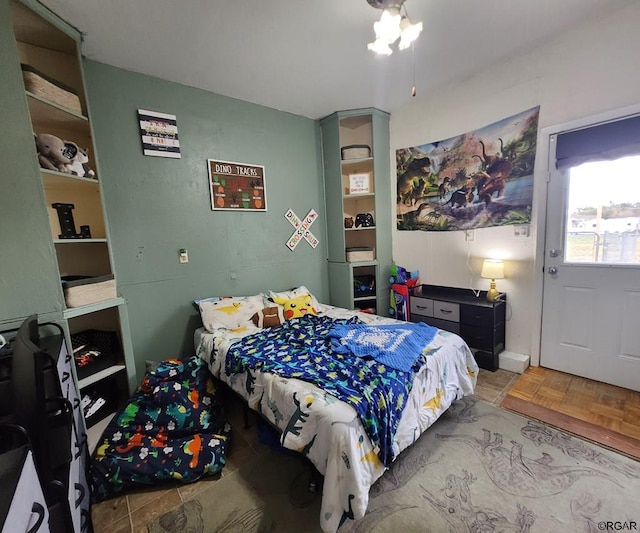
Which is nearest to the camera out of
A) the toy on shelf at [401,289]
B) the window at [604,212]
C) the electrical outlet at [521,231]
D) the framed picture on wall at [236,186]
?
the window at [604,212]

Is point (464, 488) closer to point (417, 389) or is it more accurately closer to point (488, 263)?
point (417, 389)

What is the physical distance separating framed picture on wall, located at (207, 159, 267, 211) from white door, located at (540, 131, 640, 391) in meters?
2.74

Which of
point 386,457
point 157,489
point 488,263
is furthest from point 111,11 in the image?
point 488,263

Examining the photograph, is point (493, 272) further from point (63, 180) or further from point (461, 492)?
point (63, 180)

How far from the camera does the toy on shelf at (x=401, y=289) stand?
3.36 meters

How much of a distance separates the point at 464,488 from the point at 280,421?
1067 millimetres

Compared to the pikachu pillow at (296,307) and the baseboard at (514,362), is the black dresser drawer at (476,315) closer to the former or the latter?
the baseboard at (514,362)

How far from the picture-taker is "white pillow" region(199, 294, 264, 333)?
2533 mm

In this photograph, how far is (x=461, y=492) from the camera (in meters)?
1.52

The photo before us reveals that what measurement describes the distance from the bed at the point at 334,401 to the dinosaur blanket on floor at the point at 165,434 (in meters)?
0.21

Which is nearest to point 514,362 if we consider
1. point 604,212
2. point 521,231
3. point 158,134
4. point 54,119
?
point 521,231

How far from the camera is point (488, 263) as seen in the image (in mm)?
2758

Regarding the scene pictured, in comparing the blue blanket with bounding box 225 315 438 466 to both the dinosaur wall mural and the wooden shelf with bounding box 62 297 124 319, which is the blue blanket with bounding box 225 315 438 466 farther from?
the dinosaur wall mural

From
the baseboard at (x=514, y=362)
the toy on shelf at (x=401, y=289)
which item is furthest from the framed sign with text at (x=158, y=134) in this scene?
the baseboard at (x=514, y=362)
